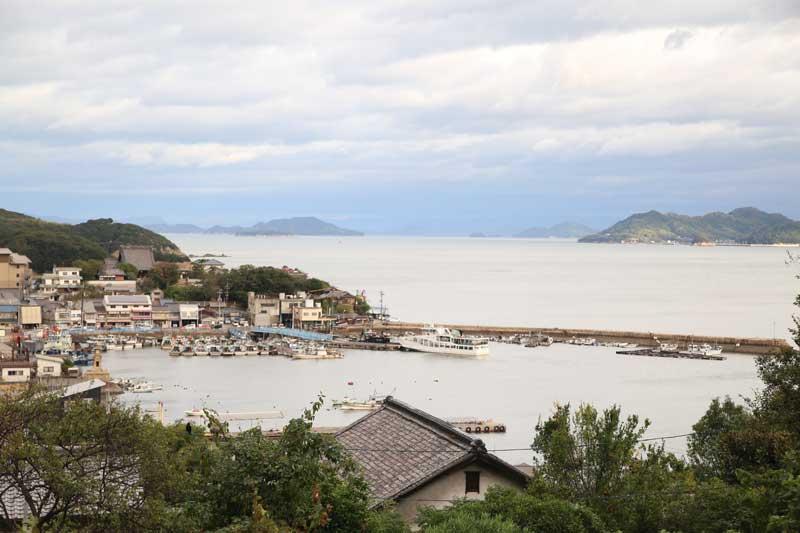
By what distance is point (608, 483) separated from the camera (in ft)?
19.0

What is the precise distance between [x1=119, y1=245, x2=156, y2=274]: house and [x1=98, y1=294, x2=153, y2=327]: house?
13734mm

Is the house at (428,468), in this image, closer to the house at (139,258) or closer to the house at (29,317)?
the house at (29,317)

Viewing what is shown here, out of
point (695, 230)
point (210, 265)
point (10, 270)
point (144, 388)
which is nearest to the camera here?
point (144, 388)

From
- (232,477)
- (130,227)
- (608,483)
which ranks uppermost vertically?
(130,227)

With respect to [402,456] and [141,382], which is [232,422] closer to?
[141,382]

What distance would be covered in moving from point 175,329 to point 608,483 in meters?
31.8

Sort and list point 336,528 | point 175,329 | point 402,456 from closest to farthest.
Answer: point 336,528 → point 402,456 → point 175,329

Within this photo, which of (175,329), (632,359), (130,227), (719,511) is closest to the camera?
(719,511)

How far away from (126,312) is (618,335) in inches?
815

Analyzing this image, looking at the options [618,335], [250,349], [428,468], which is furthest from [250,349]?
[428,468]

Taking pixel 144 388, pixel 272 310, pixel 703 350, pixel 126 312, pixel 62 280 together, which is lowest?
pixel 144 388

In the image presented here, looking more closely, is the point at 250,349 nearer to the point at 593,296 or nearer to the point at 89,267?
the point at 89,267

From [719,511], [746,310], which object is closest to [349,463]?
[719,511]

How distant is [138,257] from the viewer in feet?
170
